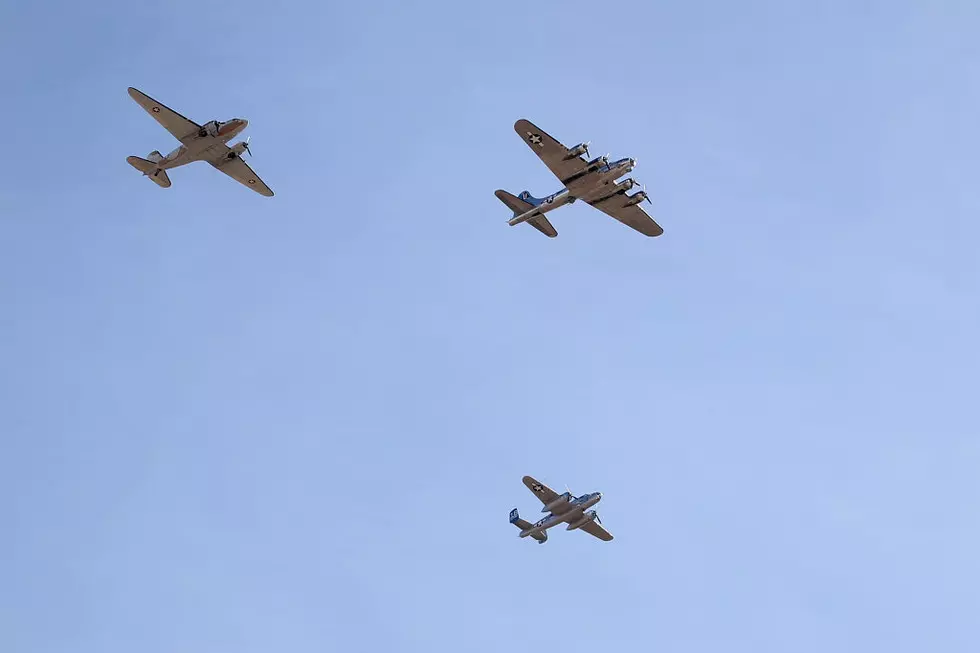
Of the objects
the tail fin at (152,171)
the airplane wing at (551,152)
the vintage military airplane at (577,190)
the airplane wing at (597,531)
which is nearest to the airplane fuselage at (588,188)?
the vintage military airplane at (577,190)

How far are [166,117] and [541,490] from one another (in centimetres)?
3961

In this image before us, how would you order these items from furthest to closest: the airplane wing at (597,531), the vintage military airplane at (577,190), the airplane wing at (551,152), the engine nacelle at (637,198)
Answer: the airplane wing at (597,531) < the engine nacelle at (637,198) < the vintage military airplane at (577,190) < the airplane wing at (551,152)

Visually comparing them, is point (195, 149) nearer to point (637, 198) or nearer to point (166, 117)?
point (166, 117)

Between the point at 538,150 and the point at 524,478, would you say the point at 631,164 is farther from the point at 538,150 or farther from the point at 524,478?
the point at 524,478

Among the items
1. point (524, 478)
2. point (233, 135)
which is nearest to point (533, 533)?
point (524, 478)

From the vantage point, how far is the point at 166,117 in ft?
226

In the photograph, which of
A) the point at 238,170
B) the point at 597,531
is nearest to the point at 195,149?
the point at 238,170

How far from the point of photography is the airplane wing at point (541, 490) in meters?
84.1

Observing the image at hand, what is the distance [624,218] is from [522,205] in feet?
23.4

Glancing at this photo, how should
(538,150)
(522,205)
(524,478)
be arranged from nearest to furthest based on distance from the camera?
(538,150) → (522,205) → (524,478)

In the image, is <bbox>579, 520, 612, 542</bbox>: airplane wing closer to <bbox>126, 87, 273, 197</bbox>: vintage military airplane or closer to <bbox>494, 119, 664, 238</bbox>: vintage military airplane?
<bbox>494, 119, 664, 238</bbox>: vintage military airplane

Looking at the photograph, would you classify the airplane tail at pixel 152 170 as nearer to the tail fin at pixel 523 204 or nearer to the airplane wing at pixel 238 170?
the airplane wing at pixel 238 170

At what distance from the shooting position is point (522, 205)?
73312mm

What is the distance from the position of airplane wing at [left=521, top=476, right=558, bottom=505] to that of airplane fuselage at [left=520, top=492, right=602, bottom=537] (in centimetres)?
93
